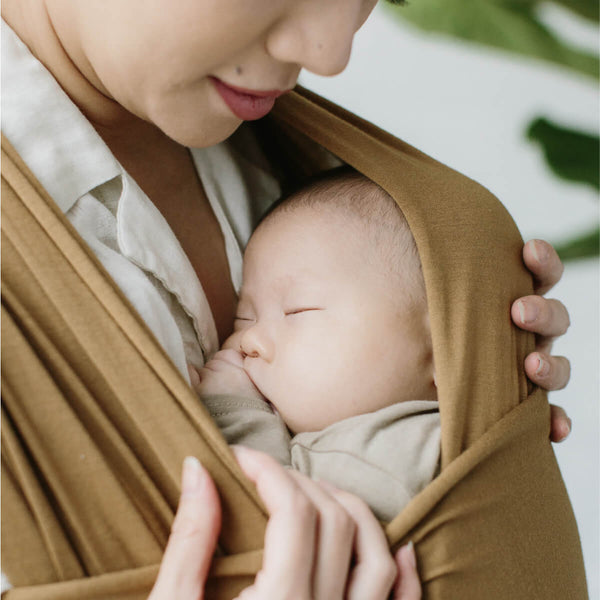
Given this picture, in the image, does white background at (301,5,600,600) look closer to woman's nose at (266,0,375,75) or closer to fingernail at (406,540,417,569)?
woman's nose at (266,0,375,75)

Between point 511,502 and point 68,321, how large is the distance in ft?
1.61

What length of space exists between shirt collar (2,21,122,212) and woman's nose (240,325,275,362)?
0.25 metres

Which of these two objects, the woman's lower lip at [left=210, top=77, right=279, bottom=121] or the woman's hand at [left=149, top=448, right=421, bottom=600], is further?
the woman's lower lip at [left=210, top=77, right=279, bottom=121]

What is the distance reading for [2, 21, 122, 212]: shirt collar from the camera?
79 cm

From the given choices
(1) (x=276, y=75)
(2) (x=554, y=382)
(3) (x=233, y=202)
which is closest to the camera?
(1) (x=276, y=75)

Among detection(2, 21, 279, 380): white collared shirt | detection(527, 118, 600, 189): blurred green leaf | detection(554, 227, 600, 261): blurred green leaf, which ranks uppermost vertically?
detection(2, 21, 279, 380): white collared shirt

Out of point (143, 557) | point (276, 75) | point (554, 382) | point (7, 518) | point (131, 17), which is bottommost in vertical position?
point (554, 382)

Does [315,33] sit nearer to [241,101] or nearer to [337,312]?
[241,101]

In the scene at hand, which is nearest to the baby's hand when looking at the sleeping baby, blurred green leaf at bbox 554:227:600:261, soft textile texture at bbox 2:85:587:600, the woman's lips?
the sleeping baby

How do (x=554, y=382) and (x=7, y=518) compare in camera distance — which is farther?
(x=554, y=382)

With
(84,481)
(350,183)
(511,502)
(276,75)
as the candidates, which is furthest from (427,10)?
(84,481)

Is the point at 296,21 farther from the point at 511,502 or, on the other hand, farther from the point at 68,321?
the point at 511,502

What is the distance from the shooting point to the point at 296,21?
2.41 ft

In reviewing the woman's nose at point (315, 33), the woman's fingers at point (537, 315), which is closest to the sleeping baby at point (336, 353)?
the woman's fingers at point (537, 315)
